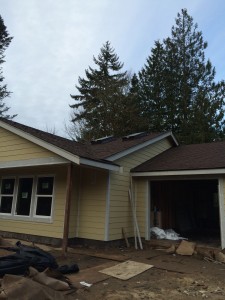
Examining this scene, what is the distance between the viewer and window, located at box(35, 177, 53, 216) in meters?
10.0

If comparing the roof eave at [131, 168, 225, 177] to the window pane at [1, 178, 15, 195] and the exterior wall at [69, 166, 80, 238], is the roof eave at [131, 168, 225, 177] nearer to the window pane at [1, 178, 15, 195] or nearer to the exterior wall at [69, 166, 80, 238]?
the exterior wall at [69, 166, 80, 238]

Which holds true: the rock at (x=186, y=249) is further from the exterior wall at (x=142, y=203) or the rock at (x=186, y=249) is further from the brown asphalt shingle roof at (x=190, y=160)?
the brown asphalt shingle roof at (x=190, y=160)

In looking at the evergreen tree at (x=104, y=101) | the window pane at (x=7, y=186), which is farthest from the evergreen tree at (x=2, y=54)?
the window pane at (x=7, y=186)

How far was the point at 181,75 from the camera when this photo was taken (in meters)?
26.9

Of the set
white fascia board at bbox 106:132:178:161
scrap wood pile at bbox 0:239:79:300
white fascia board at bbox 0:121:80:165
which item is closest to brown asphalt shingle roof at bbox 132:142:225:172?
white fascia board at bbox 106:132:178:161

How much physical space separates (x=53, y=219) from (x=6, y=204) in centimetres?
258

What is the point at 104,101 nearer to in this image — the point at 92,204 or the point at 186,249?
the point at 92,204

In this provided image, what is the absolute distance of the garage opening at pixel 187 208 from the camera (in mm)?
11914

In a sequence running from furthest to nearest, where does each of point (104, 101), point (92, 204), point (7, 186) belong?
point (104, 101) < point (7, 186) < point (92, 204)

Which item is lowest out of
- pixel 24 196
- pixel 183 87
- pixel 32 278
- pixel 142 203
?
pixel 32 278

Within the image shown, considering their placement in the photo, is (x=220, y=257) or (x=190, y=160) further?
(x=190, y=160)

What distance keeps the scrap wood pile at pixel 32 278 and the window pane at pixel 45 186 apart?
12.4ft

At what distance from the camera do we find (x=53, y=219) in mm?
9641

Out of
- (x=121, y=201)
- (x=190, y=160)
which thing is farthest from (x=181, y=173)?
(x=121, y=201)
